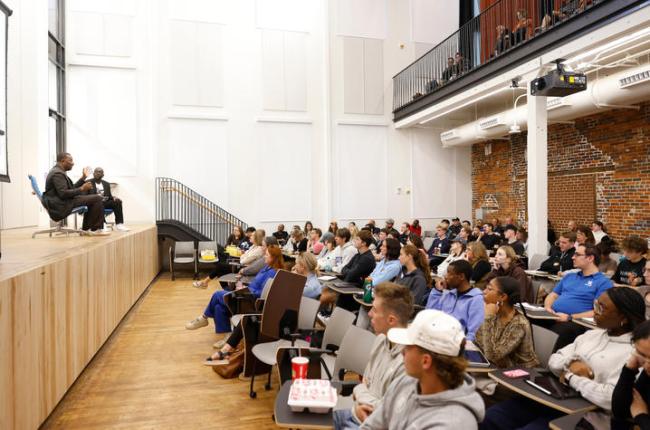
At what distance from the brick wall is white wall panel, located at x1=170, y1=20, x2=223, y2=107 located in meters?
7.95

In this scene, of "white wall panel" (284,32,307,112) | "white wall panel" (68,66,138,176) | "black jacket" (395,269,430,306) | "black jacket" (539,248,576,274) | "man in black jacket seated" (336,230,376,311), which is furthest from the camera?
"white wall panel" (284,32,307,112)

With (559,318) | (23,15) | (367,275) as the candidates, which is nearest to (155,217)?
(23,15)

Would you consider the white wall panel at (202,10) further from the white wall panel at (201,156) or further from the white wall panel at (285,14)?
the white wall panel at (201,156)

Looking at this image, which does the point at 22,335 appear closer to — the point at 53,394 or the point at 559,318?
the point at 53,394

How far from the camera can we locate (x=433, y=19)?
14203 millimetres

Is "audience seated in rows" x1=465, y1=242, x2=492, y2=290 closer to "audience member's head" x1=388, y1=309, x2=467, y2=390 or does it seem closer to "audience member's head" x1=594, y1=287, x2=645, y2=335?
"audience member's head" x1=594, y1=287, x2=645, y2=335

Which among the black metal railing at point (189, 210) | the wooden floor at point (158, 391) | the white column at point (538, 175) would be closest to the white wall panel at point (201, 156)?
the black metal railing at point (189, 210)

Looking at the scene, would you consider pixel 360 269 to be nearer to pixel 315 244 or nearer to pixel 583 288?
pixel 583 288

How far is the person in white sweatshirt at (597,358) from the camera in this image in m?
2.40

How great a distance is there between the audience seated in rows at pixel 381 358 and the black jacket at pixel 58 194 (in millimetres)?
4404

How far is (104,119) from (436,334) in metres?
12.0

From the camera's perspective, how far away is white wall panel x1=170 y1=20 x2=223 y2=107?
12133mm

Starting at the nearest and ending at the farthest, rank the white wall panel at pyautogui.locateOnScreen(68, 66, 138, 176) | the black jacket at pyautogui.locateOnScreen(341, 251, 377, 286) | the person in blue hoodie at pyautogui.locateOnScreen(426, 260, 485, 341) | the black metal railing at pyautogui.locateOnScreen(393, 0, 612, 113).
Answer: the person in blue hoodie at pyautogui.locateOnScreen(426, 260, 485, 341), the black jacket at pyautogui.locateOnScreen(341, 251, 377, 286), the black metal railing at pyautogui.locateOnScreen(393, 0, 612, 113), the white wall panel at pyautogui.locateOnScreen(68, 66, 138, 176)

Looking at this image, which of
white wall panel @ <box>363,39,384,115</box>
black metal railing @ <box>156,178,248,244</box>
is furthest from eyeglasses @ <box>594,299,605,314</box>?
white wall panel @ <box>363,39,384,115</box>
